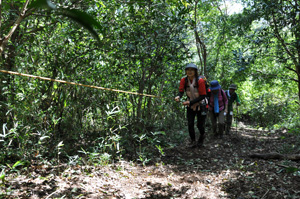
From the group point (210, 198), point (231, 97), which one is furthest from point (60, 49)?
point (231, 97)

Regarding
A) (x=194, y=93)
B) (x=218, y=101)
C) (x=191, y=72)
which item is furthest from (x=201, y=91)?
(x=218, y=101)

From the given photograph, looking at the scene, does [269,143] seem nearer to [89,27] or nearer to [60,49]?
[60,49]

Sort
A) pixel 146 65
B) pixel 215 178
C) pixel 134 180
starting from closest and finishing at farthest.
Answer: pixel 134 180 < pixel 215 178 < pixel 146 65

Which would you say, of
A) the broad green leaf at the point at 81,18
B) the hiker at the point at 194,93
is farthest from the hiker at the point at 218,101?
the broad green leaf at the point at 81,18

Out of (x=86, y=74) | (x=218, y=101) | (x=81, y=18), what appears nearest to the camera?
(x=81, y=18)

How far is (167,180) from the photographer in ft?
12.4

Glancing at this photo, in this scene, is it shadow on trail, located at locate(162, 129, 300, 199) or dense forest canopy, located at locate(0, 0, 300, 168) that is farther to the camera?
dense forest canopy, located at locate(0, 0, 300, 168)

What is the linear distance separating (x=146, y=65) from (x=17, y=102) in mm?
2826

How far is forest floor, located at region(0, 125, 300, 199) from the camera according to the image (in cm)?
305

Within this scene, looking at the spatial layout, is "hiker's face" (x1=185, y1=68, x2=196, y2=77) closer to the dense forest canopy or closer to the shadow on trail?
the dense forest canopy

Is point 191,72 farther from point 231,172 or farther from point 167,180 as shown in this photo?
point 167,180

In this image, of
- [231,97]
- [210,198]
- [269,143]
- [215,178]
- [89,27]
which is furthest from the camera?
[231,97]

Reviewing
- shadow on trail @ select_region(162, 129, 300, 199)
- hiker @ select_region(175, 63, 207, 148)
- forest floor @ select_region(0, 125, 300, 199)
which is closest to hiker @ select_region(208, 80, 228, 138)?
shadow on trail @ select_region(162, 129, 300, 199)

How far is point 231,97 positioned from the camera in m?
8.11
